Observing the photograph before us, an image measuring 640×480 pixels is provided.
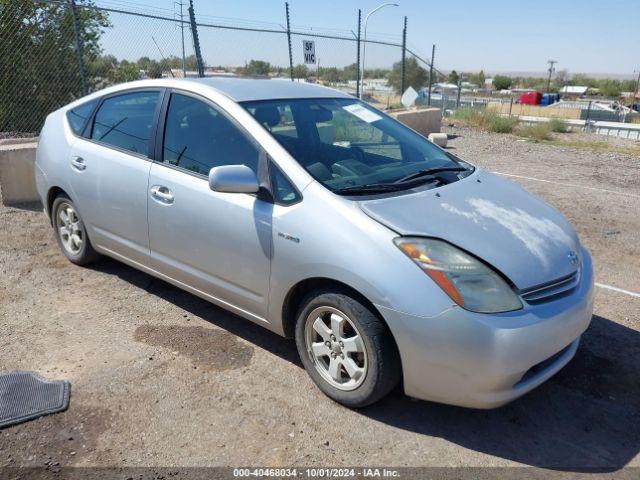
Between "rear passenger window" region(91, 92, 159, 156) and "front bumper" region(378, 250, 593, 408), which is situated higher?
"rear passenger window" region(91, 92, 159, 156)

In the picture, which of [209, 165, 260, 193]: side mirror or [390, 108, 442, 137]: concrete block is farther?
[390, 108, 442, 137]: concrete block

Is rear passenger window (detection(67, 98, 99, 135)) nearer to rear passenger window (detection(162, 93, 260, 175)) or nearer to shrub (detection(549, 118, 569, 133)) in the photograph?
rear passenger window (detection(162, 93, 260, 175))

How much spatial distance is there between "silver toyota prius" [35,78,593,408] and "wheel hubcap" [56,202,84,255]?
1.06 ft

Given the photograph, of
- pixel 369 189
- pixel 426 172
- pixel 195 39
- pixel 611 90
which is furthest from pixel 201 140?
pixel 611 90

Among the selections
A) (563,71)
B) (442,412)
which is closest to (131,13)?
(442,412)

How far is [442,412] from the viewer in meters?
3.01

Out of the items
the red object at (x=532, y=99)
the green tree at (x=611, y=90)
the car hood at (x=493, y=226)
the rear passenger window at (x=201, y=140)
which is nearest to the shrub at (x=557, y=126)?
the car hood at (x=493, y=226)

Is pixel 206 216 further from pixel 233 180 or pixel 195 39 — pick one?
pixel 195 39

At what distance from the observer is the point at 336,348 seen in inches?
116

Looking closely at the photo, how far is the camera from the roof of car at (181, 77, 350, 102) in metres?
3.61

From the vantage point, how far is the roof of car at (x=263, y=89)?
3613mm

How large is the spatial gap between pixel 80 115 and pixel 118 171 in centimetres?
104

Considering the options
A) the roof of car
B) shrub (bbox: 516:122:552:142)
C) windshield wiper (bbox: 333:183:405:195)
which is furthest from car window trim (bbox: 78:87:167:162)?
shrub (bbox: 516:122:552:142)

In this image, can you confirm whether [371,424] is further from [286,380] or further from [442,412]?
[286,380]
